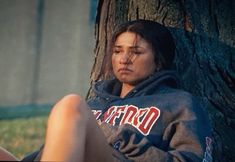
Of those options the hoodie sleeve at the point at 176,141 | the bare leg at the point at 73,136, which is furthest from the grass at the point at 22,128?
the bare leg at the point at 73,136

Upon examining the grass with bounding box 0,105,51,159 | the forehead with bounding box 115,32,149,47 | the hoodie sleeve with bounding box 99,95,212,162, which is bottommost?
the grass with bounding box 0,105,51,159

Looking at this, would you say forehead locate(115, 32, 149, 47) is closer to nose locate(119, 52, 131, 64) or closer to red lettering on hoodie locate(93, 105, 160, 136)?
nose locate(119, 52, 131, 64)

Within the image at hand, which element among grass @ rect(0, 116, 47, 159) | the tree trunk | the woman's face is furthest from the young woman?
grass @ rect(0, 116, 47, 159)

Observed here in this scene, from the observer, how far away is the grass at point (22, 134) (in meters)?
7.17

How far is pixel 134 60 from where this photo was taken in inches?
154

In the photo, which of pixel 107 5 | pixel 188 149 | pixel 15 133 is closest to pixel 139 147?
pixel 188 149

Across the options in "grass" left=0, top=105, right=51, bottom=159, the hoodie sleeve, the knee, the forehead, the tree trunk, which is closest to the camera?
the knee

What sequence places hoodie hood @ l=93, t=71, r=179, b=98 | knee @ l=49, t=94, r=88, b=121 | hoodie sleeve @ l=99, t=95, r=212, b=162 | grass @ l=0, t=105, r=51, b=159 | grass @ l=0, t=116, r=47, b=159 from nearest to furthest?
knee @ l=49, t=94, r=88, b=121 → hoodie sleeve @ l=99, t=95, r=212, b=162 → hoodie hood @ l=93, t=71, r=179, b=98 → grass @ l=0, t=116, r=47, b=159 → grass @ l=0, t=105, r=51, b=159

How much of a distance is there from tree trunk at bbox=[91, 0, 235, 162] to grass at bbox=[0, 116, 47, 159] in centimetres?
280

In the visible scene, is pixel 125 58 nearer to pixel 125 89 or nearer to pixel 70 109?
pixel 125 89

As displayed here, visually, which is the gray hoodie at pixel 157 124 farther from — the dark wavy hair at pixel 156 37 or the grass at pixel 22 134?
the grass at pixel 22 134

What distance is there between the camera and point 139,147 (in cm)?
345

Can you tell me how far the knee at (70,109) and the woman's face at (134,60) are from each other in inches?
29.5

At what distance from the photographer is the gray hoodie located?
3.43 metres
